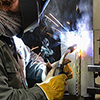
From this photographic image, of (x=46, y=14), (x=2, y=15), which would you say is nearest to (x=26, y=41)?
(x=46, y=14)

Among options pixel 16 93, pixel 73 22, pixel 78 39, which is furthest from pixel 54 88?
pixel 73 22

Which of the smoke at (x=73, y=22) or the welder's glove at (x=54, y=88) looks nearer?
→ the welder's glove at (x=54, y=88)

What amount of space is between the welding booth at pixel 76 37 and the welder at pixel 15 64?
0.14 m

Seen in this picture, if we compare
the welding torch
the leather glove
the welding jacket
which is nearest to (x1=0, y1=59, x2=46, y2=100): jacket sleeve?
the welding jacket

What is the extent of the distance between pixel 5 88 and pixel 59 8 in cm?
89

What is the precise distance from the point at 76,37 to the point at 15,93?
0.75 m

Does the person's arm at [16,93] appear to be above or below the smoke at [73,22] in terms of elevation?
below

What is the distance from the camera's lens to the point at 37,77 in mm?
1619

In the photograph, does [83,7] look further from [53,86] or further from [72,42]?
[53,86]

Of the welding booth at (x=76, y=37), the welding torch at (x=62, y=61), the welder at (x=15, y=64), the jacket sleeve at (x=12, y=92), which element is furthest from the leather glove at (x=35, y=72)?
the jacket sleeve at (x=12, y=92)

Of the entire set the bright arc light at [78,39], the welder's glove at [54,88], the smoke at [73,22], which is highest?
the smoke at [73,22]

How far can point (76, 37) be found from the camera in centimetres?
142

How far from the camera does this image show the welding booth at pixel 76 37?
138 centimetres

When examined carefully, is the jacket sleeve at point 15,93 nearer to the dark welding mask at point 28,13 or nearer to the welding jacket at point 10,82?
the welding jacket at point 10,82
